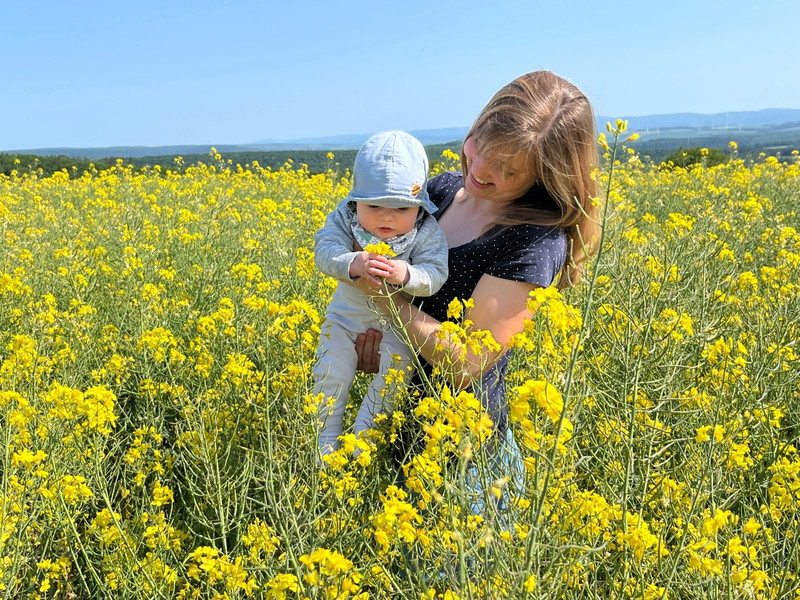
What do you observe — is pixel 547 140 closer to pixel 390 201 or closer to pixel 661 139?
pixel 390 201

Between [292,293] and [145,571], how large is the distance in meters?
1.99

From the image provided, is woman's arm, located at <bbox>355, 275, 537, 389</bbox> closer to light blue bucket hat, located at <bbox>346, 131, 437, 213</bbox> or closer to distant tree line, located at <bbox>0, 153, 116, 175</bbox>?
light blue bucket hat, located at <bbox>346, 131, 437, 213</bbox>

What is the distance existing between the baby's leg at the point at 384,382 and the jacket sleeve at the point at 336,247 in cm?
26

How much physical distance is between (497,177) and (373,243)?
452 millimetres

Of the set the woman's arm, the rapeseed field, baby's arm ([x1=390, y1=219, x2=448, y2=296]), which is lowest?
the rapeseed field

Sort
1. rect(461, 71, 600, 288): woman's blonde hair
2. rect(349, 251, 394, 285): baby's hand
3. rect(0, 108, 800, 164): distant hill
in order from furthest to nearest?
rect(0, 108, 800, 164): distant hill < rect(461, 71, 600, 288): woman's blonde hair < rect(349, 251, 394, 285): baby's hand

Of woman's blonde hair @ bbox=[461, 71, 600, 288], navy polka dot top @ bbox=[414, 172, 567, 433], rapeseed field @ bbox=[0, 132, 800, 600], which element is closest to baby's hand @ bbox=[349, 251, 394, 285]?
rapeseed field @ bbox=[0, 132, 800, 600]

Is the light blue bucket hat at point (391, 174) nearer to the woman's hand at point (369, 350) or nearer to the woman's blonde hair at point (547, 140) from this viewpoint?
the woman's blonde hair at point (547, 140)

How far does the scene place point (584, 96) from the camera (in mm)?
2135

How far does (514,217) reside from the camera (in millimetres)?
2131

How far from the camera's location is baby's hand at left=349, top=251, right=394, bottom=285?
1.89 m

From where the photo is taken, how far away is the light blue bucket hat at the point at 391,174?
2109mm

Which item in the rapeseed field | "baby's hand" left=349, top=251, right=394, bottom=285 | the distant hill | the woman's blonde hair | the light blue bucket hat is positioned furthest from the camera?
the distant hill

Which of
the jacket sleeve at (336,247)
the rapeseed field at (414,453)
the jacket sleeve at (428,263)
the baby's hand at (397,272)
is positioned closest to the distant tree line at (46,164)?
the rapeseed field at (414,453)
